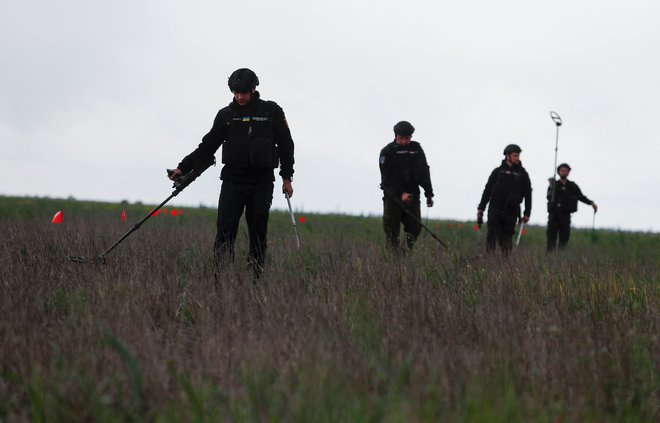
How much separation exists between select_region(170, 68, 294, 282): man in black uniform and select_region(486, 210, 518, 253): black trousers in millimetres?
5380

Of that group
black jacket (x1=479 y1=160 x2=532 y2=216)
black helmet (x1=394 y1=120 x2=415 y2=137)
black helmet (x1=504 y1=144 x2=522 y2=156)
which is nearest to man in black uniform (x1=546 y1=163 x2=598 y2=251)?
black jacket (x1=479 y1=160 x2=532 y2=216)

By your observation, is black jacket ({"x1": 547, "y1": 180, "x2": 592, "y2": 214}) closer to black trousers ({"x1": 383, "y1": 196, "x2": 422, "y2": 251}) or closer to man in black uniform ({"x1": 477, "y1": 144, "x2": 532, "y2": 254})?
man in black uniform ({"x1": 477, "y1": 144, "x2": 532, "y2": 254})

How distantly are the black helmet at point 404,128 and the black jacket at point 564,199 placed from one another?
6.36 metres

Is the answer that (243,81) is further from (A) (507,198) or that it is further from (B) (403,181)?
(A) (507,198)

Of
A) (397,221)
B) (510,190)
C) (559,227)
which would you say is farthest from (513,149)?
(559,227)

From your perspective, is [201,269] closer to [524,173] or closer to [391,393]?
[391,393]

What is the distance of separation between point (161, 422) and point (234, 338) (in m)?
1.40

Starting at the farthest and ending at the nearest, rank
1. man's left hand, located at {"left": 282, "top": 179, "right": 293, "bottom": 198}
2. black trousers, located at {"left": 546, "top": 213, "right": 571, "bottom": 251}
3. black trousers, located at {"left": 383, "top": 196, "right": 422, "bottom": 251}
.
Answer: black trousers, located at {"left": 546, "top": 213, "right": 571, "bottom": 251} → black trousers, located at {"left": 383, "top": 196, "right": 422, "bottom": 251} → man's left hand, located at {"left": 282, "top": 179, "right": 293, "bottom": 198}

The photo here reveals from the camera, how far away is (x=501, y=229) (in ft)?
39.8

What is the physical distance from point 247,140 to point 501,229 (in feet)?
20.4

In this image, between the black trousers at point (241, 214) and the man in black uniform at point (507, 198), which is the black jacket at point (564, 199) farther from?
the black trousers at point (241, 214)

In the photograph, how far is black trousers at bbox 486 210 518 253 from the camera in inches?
471

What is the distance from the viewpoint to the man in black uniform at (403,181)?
10039mm

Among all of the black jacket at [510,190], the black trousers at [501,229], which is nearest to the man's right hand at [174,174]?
the black trousers at [501,229]
